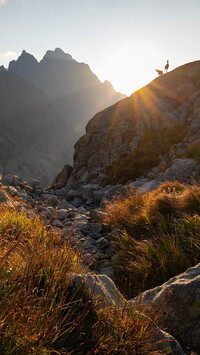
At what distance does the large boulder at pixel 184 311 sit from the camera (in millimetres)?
3394

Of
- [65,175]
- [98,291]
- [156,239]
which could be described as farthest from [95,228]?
[65,175]

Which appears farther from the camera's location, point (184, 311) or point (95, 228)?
point (95, 228)

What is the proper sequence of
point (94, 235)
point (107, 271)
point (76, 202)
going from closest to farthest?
point (107, 271) < point (94, 235) < point (76, 202)

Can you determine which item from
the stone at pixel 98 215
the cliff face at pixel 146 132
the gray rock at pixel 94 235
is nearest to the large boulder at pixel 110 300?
the gray rock at pixel 94 235

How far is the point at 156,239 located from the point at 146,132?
3158cm

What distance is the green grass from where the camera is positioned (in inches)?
211

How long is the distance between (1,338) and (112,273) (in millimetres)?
4887

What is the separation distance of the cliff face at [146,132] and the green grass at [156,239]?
15449 millimetres

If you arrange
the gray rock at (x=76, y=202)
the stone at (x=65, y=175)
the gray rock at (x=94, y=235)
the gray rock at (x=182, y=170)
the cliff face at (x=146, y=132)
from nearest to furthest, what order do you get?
1. the gray rock at (x=94, y=235)
2. the gray rock at (x=182, y=170)
3. the gray rock at (x=76, y=202)
4. the cliff face at (x=146, y=132)
5. the stone at (x=65, y=175)

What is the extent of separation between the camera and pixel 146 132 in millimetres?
36312

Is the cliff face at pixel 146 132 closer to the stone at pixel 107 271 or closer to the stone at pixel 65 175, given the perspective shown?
the stone at pixel 65 175

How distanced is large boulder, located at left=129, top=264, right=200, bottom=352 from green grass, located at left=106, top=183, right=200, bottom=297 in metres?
0.45

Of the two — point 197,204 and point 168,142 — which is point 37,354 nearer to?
point 197,204

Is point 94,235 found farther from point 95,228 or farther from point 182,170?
point 182,170
